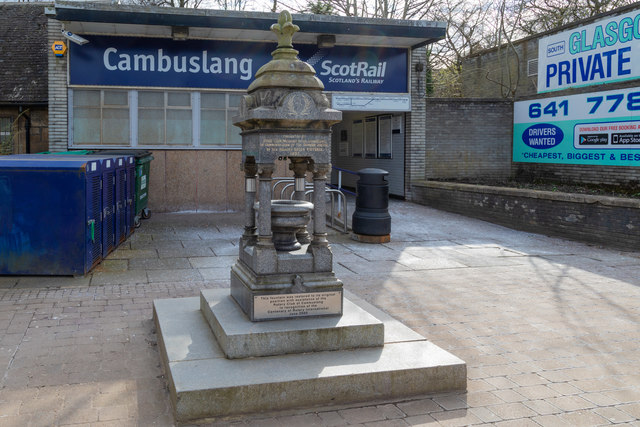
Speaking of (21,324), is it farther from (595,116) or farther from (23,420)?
(595,116)

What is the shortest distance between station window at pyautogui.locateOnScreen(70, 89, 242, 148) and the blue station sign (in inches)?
11.9

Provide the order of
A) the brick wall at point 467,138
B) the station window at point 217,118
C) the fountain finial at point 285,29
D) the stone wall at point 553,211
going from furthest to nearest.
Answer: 1. the brick wall at point 467,138
2. the station window at point 217,118
3. the stone wall at point 553,211
4. the fountain finial at point 285,29

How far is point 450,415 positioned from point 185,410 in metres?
1.78

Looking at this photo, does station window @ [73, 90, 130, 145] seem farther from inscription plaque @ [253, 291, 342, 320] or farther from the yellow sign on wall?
inscription plaque @ [253, 291, 342, 320]

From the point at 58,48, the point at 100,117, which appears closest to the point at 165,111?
the point at 100,117

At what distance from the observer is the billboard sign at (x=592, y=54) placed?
12.8m

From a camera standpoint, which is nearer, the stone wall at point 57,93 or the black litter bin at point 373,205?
the black litter bin at point 373,205

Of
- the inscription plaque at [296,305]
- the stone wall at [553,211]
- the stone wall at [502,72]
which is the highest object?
the stone wall at [502,72]

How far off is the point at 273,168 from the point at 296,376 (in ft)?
5.98

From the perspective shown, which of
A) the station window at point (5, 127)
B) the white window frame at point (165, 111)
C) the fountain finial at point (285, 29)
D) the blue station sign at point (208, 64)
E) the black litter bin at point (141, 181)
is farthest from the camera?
the station window at point (5, 127)

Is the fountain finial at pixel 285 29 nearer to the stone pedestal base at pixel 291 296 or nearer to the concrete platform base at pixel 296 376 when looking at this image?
the stone pedestal base at pixel 291 296

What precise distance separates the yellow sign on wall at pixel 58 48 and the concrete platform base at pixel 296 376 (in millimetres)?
11043

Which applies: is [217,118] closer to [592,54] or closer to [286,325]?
[592,54]

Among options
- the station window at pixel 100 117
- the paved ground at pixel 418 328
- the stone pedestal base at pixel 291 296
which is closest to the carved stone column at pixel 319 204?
the stone pedestal base at pixel 291 296
